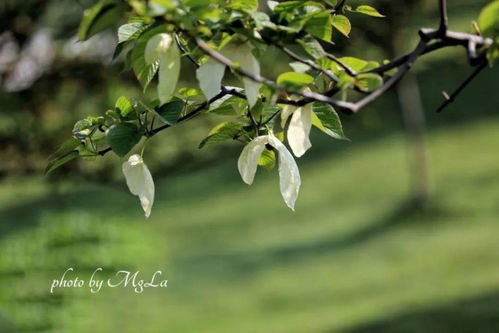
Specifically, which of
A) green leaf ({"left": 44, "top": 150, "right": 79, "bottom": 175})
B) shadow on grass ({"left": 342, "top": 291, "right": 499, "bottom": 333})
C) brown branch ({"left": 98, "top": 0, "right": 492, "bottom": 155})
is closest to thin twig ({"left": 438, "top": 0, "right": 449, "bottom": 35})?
brown branch ({"left": 98, "top": 0, "right": 492, "bottom": 155})

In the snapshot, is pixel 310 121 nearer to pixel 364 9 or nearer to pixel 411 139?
pixel 364 9

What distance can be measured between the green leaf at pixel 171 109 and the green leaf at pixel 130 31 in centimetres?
9

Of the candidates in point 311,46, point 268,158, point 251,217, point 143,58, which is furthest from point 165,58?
point 251,217

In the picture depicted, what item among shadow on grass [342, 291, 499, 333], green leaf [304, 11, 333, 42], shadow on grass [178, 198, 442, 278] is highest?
green leaf [304, 11, 333, 42]

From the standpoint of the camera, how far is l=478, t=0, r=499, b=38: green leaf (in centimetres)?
95

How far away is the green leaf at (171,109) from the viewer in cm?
101

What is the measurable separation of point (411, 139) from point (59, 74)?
534cm

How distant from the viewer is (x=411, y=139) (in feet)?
30.5

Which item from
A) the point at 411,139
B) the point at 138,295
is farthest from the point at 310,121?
the point at 411,139

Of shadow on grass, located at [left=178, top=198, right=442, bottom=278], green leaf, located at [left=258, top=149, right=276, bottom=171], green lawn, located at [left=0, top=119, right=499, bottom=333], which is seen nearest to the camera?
green leaf, located at [left=258, top=149, right=276, bottom=171]

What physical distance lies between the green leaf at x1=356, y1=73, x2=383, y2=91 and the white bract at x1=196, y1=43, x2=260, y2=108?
0.11 m

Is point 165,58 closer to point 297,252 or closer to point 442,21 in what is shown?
point 442,21

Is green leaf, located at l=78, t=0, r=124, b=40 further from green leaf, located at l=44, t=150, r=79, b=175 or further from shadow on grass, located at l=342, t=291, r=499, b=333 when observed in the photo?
shadow on grass, located at l=342, t=291, r=499, b=333

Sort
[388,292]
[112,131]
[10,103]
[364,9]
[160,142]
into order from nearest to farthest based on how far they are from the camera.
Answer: [112,131], [364,9], [10,103], [160,142], [388,292]
